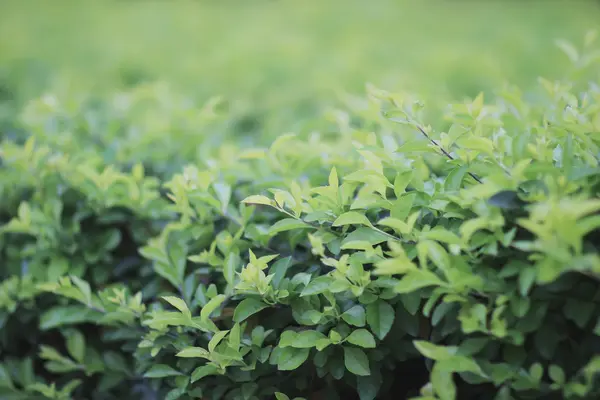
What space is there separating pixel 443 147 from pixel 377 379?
673 mm

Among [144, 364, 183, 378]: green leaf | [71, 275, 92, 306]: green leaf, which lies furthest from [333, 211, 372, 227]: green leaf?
[71, 275, 92, 306]: green leaf

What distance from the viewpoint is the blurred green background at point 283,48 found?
365 centimetres

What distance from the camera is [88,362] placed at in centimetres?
194

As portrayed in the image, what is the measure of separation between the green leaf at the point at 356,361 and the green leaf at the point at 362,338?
50 mm

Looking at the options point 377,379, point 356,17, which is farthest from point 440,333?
point 356,17

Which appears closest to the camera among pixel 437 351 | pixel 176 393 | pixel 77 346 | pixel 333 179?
pixel 437 351

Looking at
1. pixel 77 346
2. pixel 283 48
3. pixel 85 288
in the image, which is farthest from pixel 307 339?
pixel 283 48

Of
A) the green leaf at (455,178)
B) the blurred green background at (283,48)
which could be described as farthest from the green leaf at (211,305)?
the blurred green background at (283,48)

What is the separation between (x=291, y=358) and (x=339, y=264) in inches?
12.0

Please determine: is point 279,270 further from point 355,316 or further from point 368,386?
point 368,386

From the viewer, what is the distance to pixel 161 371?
5.19 feet

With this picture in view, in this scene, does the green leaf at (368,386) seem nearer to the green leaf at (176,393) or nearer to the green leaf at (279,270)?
the green leaf at (279,270)

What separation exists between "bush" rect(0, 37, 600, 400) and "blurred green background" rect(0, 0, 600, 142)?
1106 millimetres

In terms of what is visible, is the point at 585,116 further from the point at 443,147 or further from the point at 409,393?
the point at 409,393
